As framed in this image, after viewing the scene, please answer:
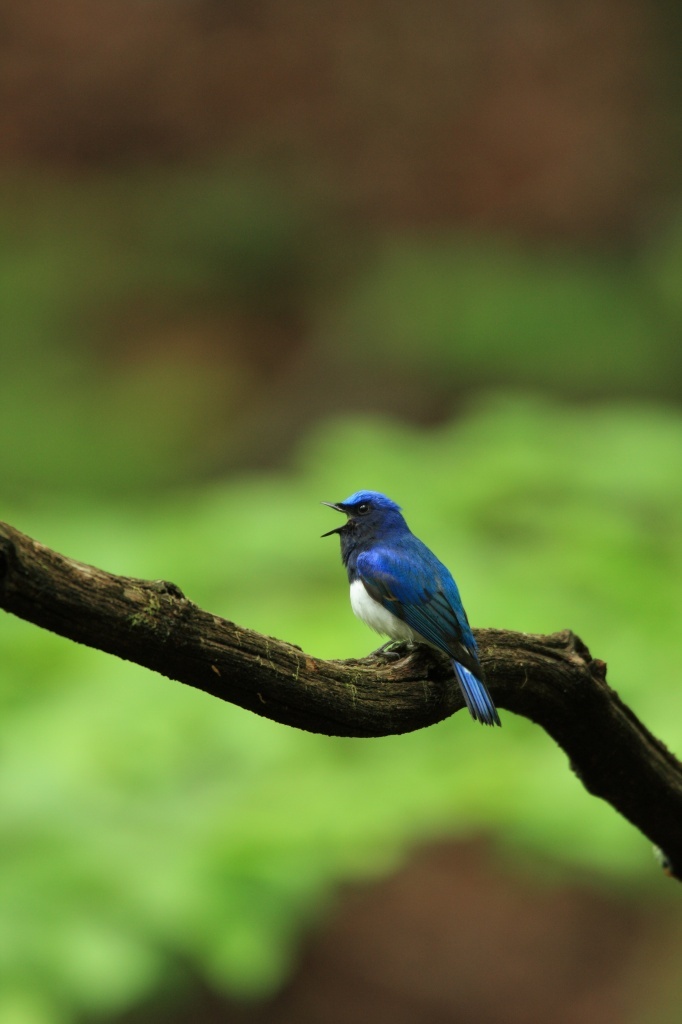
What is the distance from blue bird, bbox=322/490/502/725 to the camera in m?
3.40

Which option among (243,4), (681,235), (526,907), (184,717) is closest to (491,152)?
(243,4)

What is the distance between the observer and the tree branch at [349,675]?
1924 millimetres

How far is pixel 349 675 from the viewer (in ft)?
8.03

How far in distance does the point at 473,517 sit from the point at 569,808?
1.64 m

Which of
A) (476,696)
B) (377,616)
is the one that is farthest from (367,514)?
(476,696)

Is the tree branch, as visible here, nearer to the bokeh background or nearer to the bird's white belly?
the bird's white belly

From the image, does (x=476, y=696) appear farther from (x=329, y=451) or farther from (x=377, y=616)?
(x=329, y=451)

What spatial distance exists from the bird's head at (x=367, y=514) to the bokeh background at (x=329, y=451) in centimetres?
62

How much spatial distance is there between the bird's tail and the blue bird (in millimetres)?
147

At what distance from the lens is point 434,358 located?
9812 mm

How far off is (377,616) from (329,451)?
2327 mm

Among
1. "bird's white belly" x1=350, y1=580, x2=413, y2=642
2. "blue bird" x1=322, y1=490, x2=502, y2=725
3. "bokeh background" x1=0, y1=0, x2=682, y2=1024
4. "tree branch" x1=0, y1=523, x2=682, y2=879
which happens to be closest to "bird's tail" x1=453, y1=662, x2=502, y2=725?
"tree branch" x1=0, y1=523, x2=682, y2=879

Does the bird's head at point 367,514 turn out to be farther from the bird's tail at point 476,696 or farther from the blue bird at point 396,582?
the bird's tail at point 476,696

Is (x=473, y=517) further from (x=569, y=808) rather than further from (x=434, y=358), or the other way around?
(x=434, y=358)
